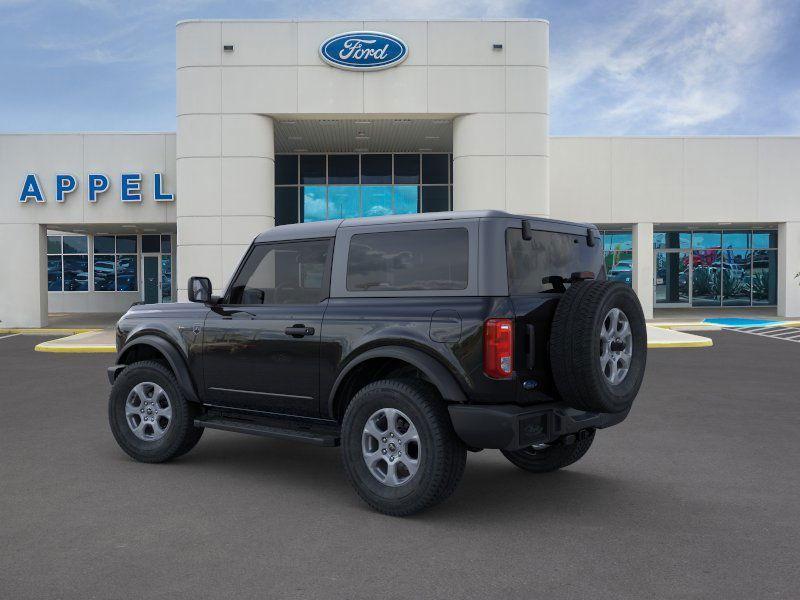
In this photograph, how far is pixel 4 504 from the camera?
→ 203 inches

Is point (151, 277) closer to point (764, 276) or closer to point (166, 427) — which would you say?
point (764, 276)

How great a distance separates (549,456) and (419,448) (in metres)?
1.62

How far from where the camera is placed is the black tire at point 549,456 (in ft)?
19.3

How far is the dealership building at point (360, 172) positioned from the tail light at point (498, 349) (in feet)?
47.1

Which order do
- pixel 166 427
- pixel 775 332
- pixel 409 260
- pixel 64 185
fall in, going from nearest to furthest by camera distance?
pixel 409 260 < pixel 166 427 < pixel 775 332 < pixel 64 185

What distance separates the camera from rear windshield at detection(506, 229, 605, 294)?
4.94 metres

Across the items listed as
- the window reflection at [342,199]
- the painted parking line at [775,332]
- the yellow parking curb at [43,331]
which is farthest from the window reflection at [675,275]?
the yellow parking curb at [43,331]

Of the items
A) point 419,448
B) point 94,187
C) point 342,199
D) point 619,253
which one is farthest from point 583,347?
point 619,253

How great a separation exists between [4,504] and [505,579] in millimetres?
3518

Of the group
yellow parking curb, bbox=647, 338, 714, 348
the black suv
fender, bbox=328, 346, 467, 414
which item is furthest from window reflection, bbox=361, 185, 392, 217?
fender, bbox=328, 346, 467, 414

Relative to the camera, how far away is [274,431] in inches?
221

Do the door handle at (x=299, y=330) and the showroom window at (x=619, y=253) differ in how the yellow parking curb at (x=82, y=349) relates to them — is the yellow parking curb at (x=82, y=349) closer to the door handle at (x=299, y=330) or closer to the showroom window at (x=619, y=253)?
the door handle at (x=299, y=330)

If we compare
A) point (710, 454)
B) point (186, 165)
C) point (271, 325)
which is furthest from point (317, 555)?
point (186, 165)

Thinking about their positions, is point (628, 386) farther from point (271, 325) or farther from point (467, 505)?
point (271, 325)
